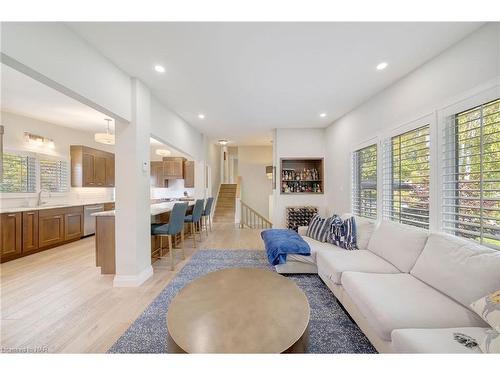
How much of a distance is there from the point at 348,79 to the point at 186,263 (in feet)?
11.9

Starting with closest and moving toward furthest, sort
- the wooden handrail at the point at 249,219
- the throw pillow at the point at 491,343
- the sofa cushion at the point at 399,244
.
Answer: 1. the throw pillow at the point at 491,343
2. the sofa cushion at the point at 399,244
3. the wooden handrail at the point at 249,219

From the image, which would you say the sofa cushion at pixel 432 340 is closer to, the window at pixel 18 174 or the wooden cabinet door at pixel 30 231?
the wooden cabinet door at pixel 30 231

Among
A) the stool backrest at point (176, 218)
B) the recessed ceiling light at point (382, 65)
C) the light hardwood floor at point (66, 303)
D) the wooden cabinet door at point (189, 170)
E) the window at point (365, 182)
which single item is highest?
the recessed ceiling light at point (382, 65)

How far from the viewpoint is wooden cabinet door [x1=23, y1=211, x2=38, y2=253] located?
142 inches

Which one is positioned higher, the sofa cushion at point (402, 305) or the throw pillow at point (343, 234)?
the throw pillow at point (343, 234)


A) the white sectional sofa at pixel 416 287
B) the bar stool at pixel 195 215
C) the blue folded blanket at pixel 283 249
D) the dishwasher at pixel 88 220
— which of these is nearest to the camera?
the white sectional sofa at pixel 416 287

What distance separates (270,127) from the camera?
4.97 meters

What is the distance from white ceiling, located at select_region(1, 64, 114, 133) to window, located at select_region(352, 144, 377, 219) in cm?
505

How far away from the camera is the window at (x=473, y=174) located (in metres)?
1.60

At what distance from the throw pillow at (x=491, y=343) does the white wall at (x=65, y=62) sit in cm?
320

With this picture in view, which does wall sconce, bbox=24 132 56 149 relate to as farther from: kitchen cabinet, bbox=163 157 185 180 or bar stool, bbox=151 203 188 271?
bar stool, bbox=151 203 188 271

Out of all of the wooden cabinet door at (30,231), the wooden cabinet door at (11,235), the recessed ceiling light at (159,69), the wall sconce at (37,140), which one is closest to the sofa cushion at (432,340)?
the recessed ceiling light at (159,69)
